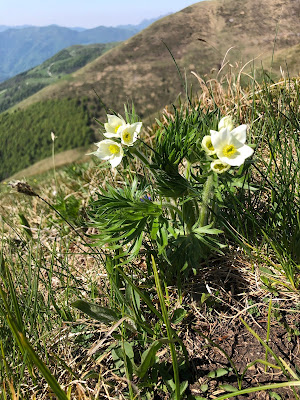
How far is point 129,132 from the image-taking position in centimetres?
139

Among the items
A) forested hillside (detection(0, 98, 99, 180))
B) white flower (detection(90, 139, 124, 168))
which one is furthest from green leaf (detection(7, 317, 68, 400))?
forested hillside (detection(0, 98, 99, 180))

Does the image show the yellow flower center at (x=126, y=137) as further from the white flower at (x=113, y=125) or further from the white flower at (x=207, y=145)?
the white flower at (x=207, y=145)

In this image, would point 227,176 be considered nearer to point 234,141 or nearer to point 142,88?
point 234,141

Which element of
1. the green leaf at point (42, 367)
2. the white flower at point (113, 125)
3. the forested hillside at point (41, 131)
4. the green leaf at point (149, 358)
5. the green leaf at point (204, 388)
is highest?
the white flower at point (113, 125)

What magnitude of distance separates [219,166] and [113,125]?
507mm

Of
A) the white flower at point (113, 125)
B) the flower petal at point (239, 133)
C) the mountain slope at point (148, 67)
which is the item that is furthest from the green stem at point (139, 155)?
the mountain slope at point (148, 67)

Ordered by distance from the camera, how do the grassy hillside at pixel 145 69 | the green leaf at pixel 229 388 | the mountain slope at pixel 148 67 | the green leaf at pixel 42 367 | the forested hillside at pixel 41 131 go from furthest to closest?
1. the forested hillside at pixel 41 131
2. the grassy hillside at pixel 145 69
3. the mountain slope at pixel 148 67
4. the green leaf at pixel 229 388
5. the green leaf at pixel 42 367

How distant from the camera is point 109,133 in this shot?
1.39m

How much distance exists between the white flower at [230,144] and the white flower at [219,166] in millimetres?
28

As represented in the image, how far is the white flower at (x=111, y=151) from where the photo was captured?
55.2 inches

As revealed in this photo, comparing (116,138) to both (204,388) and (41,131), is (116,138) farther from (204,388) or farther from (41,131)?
(41,131)

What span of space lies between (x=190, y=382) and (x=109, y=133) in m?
1.09

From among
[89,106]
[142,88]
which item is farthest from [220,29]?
[89,106]

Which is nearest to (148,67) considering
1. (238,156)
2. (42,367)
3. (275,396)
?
(238,156)
